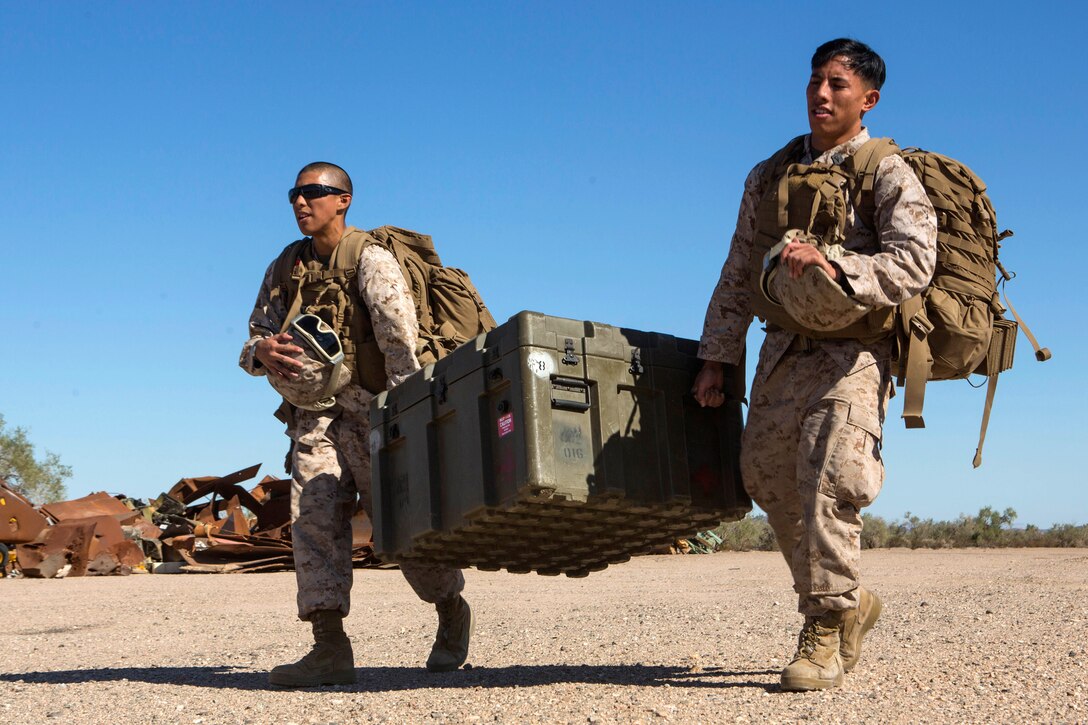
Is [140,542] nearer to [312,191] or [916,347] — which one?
[312,191]

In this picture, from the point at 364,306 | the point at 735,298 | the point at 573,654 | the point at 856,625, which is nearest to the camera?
the point at 856,625

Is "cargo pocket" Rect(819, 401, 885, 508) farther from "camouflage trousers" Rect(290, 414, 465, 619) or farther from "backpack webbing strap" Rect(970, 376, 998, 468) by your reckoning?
"camouflage trousers" Rect(290, 414, 465, 619)

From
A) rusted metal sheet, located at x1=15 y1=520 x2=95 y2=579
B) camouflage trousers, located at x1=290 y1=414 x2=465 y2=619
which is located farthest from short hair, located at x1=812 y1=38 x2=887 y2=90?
rusted metal sheet, located at x1=15 y1=520 x2=95 y2=579

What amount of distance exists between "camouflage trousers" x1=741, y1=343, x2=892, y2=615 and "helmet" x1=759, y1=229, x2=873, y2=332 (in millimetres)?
298

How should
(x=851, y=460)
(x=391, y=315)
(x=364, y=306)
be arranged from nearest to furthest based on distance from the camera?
(x=851, y=460), (x=391, y=315), (x=364, y=306)

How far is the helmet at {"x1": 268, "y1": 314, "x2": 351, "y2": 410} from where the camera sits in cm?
640

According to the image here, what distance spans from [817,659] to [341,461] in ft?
8.94

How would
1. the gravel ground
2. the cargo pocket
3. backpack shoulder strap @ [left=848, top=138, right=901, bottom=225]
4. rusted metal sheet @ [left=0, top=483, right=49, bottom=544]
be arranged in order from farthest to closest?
rusted metal sheet @ [left=0, top=483, right=49, bottom=544], backpack shoulder strap @ [left=848, top=138, right=901, bottom=225], the cargo pocket, the gravel ground

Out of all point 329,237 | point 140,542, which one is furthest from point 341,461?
point 140,542

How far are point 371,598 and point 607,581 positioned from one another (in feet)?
9.98

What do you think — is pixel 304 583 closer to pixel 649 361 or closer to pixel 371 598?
pixel 649 361

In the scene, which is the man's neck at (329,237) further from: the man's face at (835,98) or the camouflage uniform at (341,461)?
the man's face at (835,98)

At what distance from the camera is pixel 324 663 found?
6.36 metres

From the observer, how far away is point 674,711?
470cm
